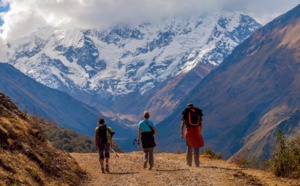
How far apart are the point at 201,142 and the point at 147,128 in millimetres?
2588

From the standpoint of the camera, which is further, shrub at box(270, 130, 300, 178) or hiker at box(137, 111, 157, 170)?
hiker at box(137, 111, 157, 170)

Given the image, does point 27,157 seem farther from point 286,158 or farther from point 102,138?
point 286,158

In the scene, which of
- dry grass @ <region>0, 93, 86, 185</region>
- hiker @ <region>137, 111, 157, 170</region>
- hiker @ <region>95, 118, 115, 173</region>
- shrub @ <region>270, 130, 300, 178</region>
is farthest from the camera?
hiker @ <region>137, 111, 157, 170</region>

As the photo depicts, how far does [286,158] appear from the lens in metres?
18.6

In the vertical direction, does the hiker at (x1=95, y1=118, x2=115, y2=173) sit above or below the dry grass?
above

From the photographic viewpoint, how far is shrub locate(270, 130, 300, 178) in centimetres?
1842

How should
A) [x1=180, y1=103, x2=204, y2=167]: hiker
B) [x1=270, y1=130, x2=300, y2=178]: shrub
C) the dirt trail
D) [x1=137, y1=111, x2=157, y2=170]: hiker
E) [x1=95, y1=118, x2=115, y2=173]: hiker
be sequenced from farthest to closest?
[x1=137, y1=111, x2=157, y2=170]: hiker → [x1=95, y1=118, x2=115, y2=173]: hiker → [x1=180, y1=103, x2=204, y2=167]: hiker → [x1=270, y1=130, x2=300, y2=178]: shrub → the dirt trail

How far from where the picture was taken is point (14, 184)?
45.2 feet

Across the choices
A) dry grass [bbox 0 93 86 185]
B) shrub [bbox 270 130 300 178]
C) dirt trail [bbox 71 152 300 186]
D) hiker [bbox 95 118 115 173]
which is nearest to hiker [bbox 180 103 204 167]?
dirt trail [bbox 71 152 300 186]

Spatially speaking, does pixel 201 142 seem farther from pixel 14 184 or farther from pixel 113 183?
pixel 14 184

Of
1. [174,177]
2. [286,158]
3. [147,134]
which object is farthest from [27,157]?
[286,158]

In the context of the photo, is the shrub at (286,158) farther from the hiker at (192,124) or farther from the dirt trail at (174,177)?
the hiker at (192,124)

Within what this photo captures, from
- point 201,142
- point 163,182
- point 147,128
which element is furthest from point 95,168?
point 163,182

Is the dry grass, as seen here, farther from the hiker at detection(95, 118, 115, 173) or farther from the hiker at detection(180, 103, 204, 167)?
the hiker at detection(180, 103, 204, 167)
